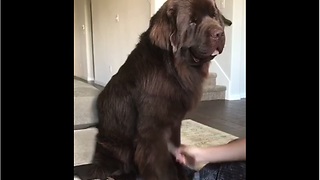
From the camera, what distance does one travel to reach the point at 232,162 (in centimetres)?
122

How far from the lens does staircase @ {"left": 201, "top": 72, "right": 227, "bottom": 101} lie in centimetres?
114

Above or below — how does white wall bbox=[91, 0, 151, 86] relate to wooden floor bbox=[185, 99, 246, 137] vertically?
above

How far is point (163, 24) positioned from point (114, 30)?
0.45ft

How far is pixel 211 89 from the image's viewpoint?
1.16 meters

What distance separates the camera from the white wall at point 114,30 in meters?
1.07

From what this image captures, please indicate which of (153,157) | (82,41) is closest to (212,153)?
(153,157)

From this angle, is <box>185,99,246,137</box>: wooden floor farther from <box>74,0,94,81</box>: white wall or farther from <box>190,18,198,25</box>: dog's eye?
<box>74,0,94,81</box>: white wall

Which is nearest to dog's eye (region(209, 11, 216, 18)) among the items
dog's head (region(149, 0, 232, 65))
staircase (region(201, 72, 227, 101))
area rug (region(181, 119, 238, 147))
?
dog's head (region(149, 0, 232, 65))

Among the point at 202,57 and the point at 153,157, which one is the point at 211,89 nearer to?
the point at 202,57

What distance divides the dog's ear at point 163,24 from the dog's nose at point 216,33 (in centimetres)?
11

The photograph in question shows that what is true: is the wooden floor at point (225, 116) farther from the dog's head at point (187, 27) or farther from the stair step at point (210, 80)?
the dog's head at point (187, 27)
